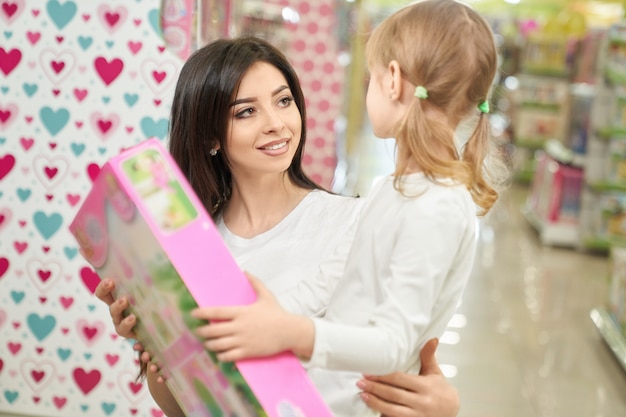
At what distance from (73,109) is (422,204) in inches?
82.8

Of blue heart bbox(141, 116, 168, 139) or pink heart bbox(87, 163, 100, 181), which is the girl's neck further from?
pink heart bbox(87, 163, 100, 181)

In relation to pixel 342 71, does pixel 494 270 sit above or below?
below

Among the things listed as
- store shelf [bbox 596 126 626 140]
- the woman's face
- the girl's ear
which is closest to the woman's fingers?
the woman's face

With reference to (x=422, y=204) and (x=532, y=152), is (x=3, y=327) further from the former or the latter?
(x=532, y=152)

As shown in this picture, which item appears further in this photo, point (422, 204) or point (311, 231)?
point (311, 231)

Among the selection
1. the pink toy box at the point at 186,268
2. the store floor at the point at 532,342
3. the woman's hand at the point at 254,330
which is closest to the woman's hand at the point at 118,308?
the pink toy box at the point at 186,268

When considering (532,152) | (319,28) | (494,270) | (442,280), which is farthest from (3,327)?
(532,152)

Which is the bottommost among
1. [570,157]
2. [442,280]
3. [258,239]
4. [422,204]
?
[570,157]

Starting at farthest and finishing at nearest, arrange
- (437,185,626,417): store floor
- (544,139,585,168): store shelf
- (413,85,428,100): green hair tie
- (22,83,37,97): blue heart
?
(544,139,585,168): store shelf < (437,185,626,417): store floor < (22,83,37,97): blue heart < (413,85,428,100): green hair tie

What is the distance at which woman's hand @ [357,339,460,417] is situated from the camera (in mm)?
1285

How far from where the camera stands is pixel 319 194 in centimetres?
181

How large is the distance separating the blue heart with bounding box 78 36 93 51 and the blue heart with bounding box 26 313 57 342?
106 cm

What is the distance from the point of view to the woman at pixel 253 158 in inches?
63.4

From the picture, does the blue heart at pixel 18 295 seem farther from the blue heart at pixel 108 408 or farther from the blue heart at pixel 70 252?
the blue heart at pixel 108 408
